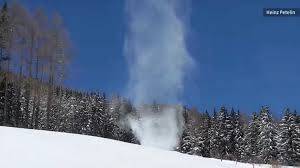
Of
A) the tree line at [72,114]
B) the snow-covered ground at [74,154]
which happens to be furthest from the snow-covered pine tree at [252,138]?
the snow-covered ground at [74,154]

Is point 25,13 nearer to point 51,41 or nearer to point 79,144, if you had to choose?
point 51,41

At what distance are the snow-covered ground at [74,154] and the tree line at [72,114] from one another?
386cm

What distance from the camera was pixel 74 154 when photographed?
1034 centimetres

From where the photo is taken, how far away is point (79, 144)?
11.3 m

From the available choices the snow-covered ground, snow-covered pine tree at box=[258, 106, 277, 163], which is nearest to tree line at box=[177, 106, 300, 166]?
snow-covered pine tree at box=[258, 106, 277, 163]

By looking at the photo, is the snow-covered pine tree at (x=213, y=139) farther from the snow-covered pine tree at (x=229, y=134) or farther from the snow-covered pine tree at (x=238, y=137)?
the snow-covered pine tree at (x=238, y=137)

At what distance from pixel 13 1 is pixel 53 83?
6.77 metres

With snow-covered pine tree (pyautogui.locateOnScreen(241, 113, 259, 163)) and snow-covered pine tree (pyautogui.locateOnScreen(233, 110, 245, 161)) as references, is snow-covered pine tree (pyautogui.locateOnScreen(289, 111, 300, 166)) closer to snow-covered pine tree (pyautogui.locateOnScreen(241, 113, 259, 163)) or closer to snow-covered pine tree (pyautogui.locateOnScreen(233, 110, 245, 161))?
snow-covered pine tree (pyautogui.locateOnScreen(241, 113, 259, 163))

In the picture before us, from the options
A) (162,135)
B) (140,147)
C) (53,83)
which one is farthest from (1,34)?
(162,135)

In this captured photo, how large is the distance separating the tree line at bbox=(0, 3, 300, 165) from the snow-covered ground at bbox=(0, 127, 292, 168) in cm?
386

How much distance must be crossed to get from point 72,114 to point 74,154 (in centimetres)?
7018

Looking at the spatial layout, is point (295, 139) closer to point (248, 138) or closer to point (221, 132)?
point (248, 138)

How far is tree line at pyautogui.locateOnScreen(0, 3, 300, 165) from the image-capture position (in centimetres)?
3781

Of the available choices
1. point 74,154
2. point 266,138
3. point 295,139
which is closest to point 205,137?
point 266,138
